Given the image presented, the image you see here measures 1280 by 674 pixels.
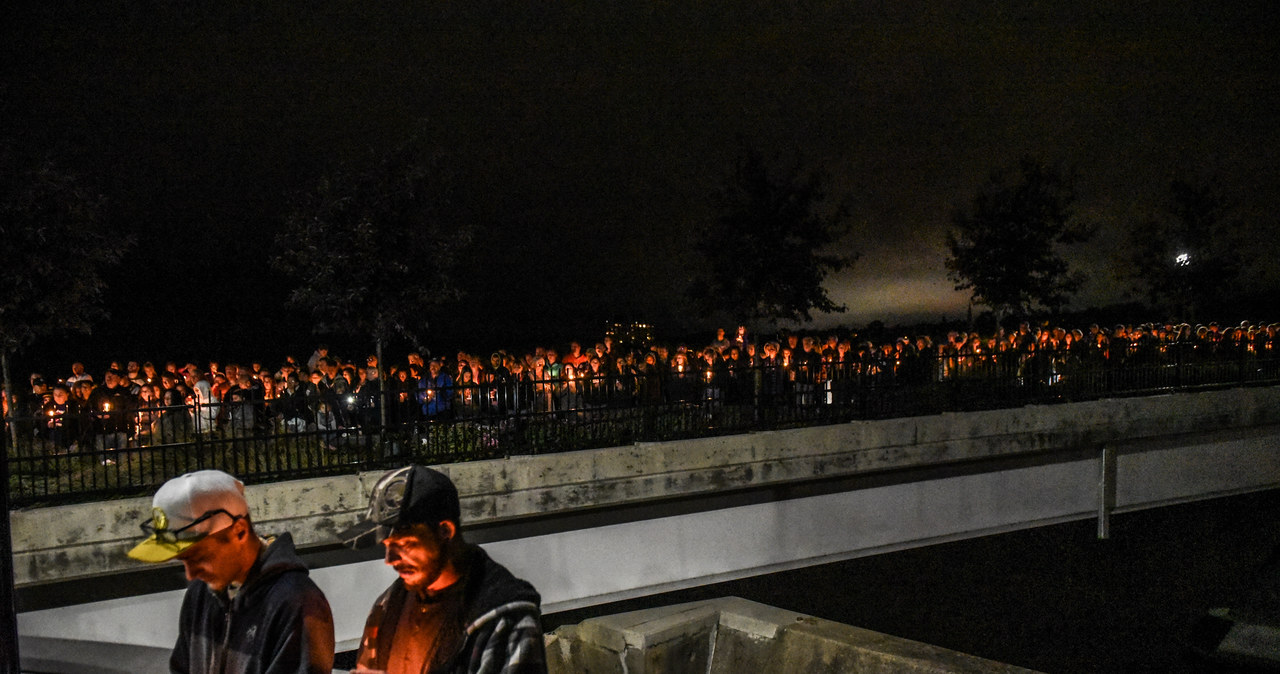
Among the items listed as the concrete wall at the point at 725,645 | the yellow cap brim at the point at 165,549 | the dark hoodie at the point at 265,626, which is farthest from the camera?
the concrete wall at the point at 725,645

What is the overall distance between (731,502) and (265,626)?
9.92 m

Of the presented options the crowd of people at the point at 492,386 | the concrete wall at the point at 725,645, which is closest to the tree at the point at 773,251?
the crowd of people at the point at 492,386

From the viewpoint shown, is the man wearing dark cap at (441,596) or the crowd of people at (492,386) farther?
the crowd of people at (492,386)

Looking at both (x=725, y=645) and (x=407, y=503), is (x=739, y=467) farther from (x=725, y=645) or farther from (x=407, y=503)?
(x=407, y=503)

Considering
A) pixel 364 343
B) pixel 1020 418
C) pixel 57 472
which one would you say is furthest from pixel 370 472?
pixel 364 343

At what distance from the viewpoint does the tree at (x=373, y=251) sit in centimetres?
1527

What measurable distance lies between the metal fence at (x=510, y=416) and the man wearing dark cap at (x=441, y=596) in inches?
327

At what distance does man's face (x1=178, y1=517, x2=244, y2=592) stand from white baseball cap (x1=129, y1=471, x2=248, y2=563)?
0.8 inches

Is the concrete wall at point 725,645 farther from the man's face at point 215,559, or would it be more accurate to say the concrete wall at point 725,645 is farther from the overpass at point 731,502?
the overpass at point 731,502

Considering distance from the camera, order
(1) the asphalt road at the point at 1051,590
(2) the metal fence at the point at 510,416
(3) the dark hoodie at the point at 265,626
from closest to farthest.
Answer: (3) the dark hoodie at the point at 265,626 < (1) the asphalt road at the point at 1051,590 < (2) the metal fence at the point at 510,416

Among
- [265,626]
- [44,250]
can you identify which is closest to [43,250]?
[44,250]

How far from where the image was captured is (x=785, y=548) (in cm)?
1248

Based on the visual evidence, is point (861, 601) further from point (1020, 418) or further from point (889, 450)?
point (1020, 418)

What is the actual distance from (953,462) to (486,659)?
1271 cm
